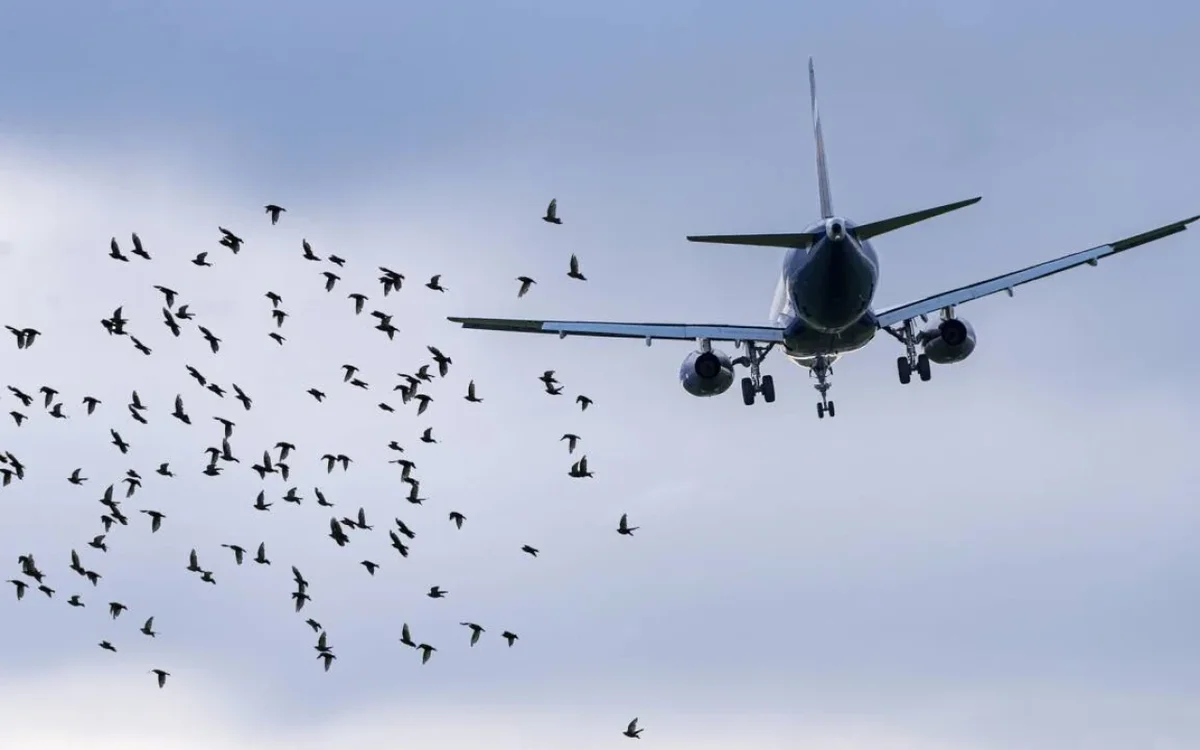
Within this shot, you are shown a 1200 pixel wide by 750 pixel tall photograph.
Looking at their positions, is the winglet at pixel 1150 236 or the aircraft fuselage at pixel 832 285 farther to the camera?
the winglet at pixel 1150 236

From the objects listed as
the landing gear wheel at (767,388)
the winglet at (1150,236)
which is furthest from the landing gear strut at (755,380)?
the winglet at (1150,236)

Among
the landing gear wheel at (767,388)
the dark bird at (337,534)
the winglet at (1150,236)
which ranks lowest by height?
the dark bird at (337,534)

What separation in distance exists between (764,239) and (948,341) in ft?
46.4

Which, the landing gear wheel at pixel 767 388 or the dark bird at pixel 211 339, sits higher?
the landing gear wheel at pixel 767 388

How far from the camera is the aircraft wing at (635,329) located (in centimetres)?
6556

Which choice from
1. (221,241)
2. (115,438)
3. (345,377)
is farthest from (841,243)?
(115,438)

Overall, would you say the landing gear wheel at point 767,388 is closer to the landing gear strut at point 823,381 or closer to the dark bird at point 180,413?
the landing gear strut at point 823,381

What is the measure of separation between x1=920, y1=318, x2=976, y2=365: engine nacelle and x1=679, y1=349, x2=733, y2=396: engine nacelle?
848cm

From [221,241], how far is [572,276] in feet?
40.0

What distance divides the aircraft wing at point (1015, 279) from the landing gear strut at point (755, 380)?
5.90 meters

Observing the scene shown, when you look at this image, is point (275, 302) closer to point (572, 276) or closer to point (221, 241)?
point (221, 241)

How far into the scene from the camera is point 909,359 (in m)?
66.1

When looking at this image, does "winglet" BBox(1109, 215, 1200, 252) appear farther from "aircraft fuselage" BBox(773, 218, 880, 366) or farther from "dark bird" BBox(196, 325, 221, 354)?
"dark bird" BBox(196, 325, 221, 354)

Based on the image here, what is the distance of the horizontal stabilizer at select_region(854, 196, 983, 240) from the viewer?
51484mm
